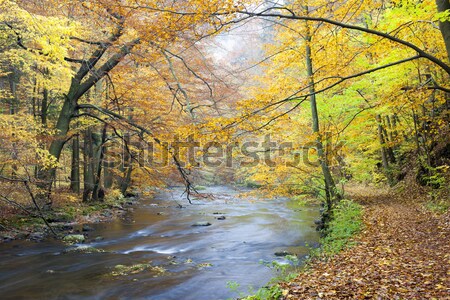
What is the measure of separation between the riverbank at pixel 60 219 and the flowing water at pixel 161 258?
64 centimetres

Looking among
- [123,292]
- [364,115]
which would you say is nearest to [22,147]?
[123,292]

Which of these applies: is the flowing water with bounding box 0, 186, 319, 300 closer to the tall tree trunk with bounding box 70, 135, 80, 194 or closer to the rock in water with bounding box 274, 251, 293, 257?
the rock in water with bounding box 274, 251, 293, 257

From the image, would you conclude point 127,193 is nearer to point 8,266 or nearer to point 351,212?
point 8,266

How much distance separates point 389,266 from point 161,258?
6969 mm

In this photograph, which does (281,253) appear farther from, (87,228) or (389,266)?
(87,228)

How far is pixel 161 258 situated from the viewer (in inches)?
424

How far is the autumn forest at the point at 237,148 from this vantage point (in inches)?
262

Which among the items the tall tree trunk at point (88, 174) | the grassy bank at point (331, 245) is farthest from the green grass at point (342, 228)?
the tall tree trunk at point (88, 174)

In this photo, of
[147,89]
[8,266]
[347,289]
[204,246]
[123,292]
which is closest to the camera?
[347,289]

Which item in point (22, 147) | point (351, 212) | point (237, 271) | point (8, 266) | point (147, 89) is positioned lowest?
point (237, 271)

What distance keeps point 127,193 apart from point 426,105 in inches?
837

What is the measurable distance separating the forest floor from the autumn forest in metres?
0.05

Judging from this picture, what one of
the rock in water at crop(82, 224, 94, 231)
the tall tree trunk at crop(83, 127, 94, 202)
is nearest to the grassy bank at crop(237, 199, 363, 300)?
the rock in water at crop(82, 224, 94, 231)

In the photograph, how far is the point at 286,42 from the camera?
40.9 ft
